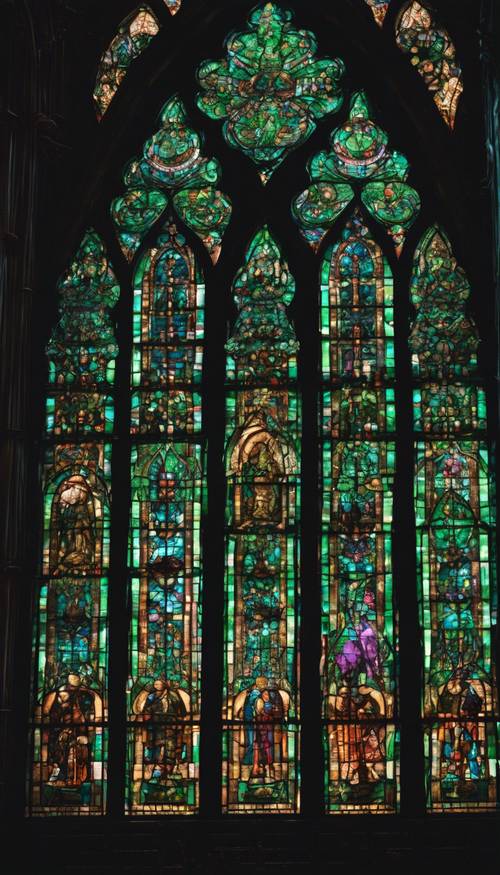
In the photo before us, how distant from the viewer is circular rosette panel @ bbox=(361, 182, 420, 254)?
14477 mm

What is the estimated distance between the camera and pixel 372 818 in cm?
1296

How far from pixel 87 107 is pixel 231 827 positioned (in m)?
5.58

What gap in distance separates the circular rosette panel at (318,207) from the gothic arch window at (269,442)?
0.02 meters

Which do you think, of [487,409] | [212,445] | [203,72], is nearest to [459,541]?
[487,409]

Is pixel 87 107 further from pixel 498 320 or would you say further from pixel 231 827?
pixel 231 827

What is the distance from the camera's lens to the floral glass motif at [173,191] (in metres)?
14.7

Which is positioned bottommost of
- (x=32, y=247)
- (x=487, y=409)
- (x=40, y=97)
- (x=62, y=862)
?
(x=62, y=862)

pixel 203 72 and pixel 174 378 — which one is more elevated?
pixel 203 72

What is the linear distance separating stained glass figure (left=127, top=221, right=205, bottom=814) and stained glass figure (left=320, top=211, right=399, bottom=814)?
36.5 inches

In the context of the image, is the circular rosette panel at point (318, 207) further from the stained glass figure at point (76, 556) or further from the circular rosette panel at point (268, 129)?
the stained glass figure at point (76, 556)

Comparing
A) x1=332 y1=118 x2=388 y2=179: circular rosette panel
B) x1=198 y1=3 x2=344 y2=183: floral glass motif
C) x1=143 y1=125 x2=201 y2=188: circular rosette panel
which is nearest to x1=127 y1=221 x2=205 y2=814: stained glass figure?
x1=143 y1=125 x2=201 y2=188: circular rosette panel

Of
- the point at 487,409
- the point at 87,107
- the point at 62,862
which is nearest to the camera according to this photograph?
the point at 62,862

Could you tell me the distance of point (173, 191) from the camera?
1478 cm

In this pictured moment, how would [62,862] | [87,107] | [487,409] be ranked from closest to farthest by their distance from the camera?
[62,862]
[487,409]
[87,107]
